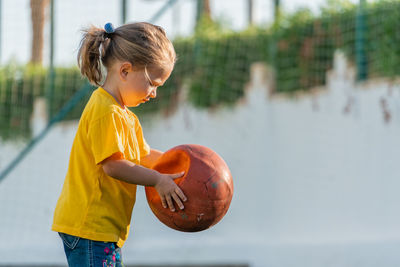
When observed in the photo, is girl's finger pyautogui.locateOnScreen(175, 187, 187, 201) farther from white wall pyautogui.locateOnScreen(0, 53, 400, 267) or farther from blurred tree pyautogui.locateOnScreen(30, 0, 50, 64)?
blurred tree pyautogui.locateOnScreen(30, 0, 50, 64)

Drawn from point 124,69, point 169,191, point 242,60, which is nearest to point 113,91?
point 124,69

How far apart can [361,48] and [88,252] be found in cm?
448

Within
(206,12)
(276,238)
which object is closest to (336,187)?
(276,238)

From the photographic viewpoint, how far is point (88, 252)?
3.69 meters

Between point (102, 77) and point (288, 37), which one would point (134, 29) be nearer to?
point (102, 77)

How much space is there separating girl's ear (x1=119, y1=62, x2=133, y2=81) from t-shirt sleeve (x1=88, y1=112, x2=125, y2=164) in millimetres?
246

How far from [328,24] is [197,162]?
441 cm

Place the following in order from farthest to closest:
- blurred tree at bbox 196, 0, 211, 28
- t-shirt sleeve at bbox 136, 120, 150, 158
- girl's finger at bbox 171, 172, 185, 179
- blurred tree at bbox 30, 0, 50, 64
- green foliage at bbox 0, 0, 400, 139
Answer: blurred tree at bbox 30, 0, 50, 64, blurred tree at bbox 196, 0, 211, 28, green foliage at bbox 0, 0, 400, 139, t-shirt sleeve at bbox 136, 120, 150, 158, girl's finger at bbox 171, 172, 185, 179

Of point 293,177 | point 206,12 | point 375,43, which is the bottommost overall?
point 293,177

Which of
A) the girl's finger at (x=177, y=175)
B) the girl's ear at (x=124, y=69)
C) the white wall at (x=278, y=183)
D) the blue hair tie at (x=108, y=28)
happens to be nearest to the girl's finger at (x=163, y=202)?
the girl's finger at (x=177, y=175)

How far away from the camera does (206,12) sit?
389 inches

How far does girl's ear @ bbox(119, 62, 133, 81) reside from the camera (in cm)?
380

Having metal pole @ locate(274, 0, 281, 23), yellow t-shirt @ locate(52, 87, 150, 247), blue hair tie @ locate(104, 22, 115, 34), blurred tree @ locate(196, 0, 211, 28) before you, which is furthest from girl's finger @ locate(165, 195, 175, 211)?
blurred tree @ locate(196, 0, 211, 28)

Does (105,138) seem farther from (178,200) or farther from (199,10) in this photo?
(199,10)
